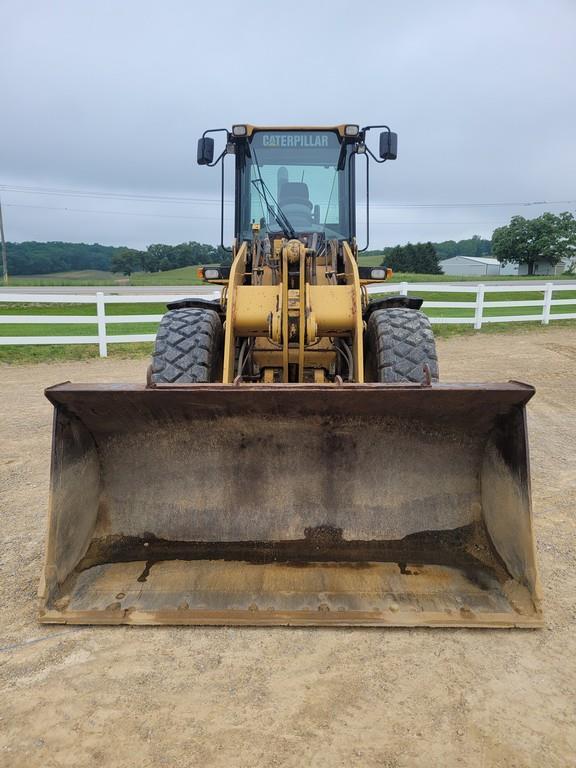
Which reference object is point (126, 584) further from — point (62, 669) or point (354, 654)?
point (354, 654)

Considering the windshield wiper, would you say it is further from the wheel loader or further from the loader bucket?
the loader bucket

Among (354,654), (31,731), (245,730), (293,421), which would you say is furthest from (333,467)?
(31,731)

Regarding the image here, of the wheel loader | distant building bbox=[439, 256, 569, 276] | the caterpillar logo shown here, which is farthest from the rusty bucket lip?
distant building bbox=[439, 256, 569, 276]

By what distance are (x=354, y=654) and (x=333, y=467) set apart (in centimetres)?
109

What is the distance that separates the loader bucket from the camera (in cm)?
288

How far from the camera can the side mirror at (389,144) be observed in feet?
16.5

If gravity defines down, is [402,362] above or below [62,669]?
above

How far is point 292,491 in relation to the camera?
3438 millimetres

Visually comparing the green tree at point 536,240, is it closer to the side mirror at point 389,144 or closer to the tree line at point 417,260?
the tree line at point 417,260

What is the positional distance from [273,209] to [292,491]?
285cm

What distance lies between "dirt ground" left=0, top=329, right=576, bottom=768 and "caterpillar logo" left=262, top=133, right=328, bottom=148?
3983 mm

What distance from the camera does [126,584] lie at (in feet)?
9.95

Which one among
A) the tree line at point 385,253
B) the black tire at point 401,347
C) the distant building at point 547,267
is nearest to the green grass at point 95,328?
the black tire at point 401,347

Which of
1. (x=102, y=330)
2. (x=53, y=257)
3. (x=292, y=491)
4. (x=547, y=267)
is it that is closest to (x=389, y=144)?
(x=292, y=491)
